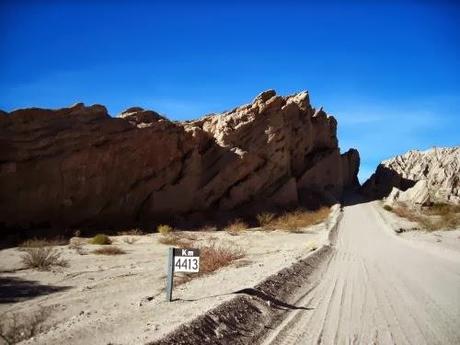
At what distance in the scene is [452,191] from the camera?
6731cm

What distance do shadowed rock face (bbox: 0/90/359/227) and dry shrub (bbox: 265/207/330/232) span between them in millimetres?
2495

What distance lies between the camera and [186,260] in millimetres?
9797

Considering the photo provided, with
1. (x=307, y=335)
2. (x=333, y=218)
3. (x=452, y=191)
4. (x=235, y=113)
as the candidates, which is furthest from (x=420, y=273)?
(x=452, y=191)

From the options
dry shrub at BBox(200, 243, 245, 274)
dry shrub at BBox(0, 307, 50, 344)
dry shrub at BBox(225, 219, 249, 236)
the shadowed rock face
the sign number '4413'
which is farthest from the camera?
dry shrub at BBox(225, 219, 249, 236)

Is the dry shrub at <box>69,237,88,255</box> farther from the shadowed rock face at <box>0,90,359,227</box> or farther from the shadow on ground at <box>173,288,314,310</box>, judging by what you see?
the shadow on ground at <box>173,288,314,310</box>

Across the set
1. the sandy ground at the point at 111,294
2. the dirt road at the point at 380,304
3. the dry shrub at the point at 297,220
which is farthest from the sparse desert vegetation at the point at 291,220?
the sandy ground at the point at 111,294

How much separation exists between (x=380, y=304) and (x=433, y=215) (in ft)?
131

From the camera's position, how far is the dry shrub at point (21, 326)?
25.7 ft

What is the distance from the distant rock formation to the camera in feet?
177

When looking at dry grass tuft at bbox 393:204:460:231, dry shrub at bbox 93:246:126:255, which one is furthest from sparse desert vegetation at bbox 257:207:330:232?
dry shrub at bbox 93:246:126:255

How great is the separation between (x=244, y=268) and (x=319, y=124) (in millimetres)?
46902

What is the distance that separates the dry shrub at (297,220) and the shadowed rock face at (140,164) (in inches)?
98.2

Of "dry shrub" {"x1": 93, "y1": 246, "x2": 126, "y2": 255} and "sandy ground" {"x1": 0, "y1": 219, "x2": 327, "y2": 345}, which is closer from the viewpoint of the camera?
"sandy ground" {"x1": 0, "y1": 219, "x2": 327, "y2": 345}

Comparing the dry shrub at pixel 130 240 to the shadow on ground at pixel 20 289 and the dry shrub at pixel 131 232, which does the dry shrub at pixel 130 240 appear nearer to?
the dry shrub at pixel 131 232
